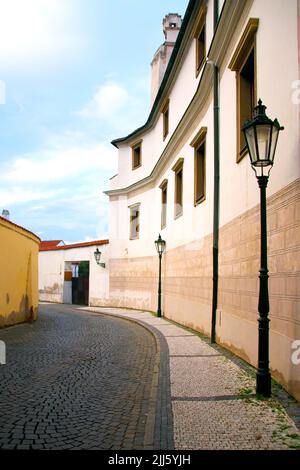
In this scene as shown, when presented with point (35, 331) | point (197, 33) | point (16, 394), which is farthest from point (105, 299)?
point (16, 394)

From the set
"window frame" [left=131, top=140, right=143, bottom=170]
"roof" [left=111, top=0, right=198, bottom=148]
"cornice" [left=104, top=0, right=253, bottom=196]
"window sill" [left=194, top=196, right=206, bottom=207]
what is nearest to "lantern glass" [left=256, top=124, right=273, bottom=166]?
"cornice" [left=104, top=0, right=253, bottom=196]

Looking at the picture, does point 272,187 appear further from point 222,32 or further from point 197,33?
point 197,33

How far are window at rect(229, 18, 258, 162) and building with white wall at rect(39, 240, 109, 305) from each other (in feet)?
51.8

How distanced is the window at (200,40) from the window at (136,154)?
30.9ft

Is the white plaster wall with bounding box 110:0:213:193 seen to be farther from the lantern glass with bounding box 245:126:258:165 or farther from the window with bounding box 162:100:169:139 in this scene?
the lantern glass with bounding box 245:126:258:165

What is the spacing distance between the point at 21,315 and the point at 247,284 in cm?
911

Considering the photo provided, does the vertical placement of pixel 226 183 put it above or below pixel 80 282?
above

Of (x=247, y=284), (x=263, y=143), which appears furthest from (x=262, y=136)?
(x=247, y=284)

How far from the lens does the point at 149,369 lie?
24.1 feet

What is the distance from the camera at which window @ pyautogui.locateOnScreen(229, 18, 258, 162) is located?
26.6 ft

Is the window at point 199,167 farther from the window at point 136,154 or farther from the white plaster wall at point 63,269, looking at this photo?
the white plaster wall at point 63,269

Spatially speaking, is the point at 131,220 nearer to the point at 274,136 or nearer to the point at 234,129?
the point at 234,129

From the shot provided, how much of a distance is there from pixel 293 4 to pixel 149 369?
5725 millimetres

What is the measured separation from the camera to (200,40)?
41.7 ft
